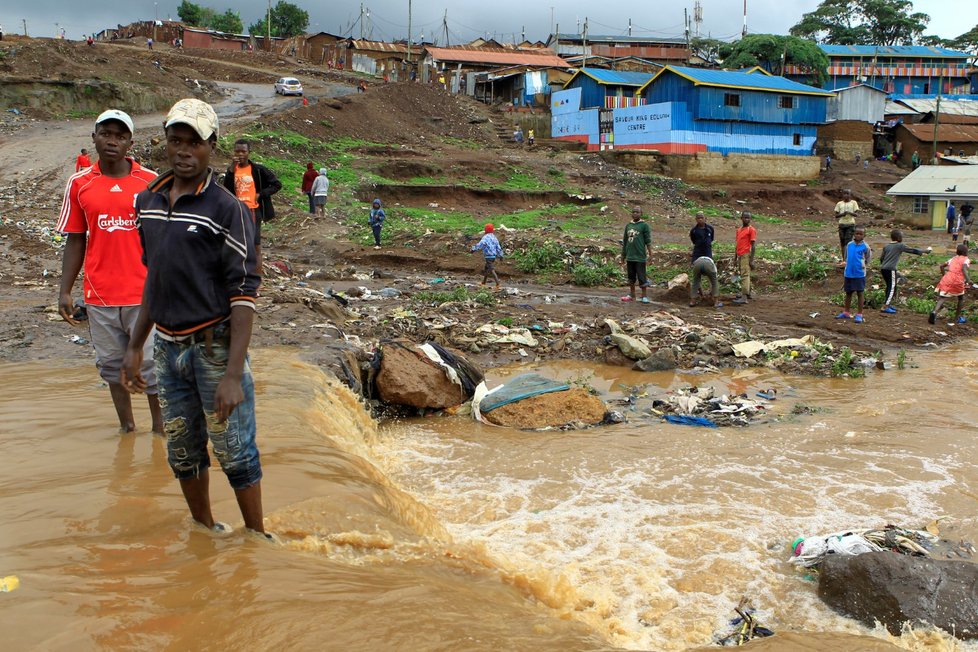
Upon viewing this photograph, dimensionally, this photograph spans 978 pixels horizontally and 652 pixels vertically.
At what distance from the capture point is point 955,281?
11.9m

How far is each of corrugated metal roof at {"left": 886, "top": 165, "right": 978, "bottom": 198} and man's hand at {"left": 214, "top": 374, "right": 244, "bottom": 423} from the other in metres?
26.1

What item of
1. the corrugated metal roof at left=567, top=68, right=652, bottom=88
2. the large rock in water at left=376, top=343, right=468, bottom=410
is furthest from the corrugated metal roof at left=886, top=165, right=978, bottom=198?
the large rock in water at left=376, top=343, right=468, bottom=410

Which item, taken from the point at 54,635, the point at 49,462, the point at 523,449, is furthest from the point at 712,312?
the point at 54,635

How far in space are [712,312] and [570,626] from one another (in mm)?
10494

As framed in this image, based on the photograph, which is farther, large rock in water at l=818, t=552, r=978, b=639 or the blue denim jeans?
large rock in water at l=818, t=552, r=978, b=639

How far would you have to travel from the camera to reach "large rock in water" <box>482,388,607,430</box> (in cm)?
761

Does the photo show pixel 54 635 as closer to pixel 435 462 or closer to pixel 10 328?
pixel 435 462

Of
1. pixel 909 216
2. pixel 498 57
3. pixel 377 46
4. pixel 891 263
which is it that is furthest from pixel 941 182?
pixel 377 46

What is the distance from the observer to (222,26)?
68688 mm

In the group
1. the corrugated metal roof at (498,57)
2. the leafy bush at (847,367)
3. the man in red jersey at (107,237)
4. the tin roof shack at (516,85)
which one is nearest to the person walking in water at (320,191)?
the leafy bush at (847,367)

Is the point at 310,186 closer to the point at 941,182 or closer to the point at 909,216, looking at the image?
the point at 909,216

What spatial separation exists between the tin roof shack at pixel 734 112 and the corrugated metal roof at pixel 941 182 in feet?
32.3

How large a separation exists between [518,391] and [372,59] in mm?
49048

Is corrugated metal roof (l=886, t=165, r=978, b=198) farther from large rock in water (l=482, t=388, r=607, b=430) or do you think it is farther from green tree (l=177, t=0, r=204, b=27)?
green tree (l=177, t=0, r=204, b=27)
